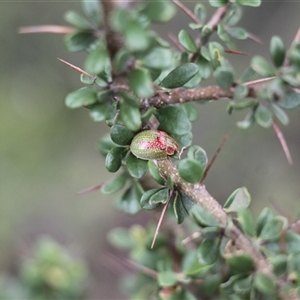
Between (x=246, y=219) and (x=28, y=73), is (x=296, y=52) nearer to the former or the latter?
(x=246, y=219)

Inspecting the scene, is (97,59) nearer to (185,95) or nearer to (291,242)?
(185,95)

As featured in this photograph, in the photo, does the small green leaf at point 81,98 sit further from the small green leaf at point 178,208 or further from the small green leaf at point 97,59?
the small green leaf at point 178,208

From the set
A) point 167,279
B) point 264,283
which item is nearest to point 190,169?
point 264,283

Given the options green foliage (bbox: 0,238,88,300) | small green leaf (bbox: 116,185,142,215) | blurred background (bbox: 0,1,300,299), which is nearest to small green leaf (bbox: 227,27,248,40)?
small green leaf (bbox: 116,185,142,215)

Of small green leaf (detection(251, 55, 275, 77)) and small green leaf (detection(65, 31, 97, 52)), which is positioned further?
small green leaf (detection(251, 55, 275, 77))

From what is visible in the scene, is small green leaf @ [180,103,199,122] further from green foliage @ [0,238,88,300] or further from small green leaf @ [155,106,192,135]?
green foliage @ [0,238,88,300]

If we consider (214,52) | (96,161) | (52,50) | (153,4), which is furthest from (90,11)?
(52,50)

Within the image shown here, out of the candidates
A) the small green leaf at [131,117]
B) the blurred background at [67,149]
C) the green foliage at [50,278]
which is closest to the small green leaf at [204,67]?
the small green leaf at [131,117]
